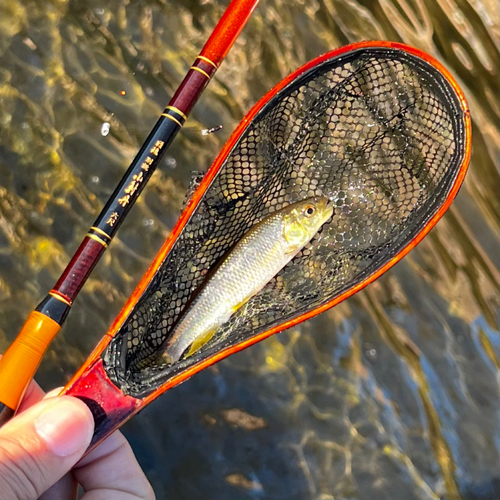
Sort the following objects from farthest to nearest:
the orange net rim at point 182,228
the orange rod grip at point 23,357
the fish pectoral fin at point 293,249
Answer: the fish pectoral fin at point 293,249 → the orange net rim at point 182,228 → the orange rod grip at point 23,357

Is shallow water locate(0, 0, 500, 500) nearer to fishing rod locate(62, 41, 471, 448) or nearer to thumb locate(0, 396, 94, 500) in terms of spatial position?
fishing rod locate(62, 41, 471, 448)

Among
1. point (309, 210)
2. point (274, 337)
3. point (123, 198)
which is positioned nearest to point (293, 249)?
point (309, 210)

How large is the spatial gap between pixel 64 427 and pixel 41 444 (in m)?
0.07

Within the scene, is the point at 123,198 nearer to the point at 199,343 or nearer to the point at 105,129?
the point at 199,343

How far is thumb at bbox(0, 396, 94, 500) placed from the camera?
1229 mm

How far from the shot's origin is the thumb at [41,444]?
1.23 metres

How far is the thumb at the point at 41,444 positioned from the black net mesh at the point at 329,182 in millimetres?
298

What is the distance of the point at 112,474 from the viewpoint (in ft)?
5.58

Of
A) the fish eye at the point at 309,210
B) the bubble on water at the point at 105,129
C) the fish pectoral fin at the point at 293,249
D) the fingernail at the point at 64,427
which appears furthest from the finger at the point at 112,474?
the bubble on water at the point at 105,129

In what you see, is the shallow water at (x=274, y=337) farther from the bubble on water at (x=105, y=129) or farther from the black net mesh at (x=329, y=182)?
the black net mesh at (x=329, y=182)

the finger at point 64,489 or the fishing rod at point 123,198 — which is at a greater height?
the fishing rod at point 123,198

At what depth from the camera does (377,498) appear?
2.24m

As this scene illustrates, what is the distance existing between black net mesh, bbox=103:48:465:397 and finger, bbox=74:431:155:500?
34 centimetres

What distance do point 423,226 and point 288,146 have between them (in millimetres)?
697
